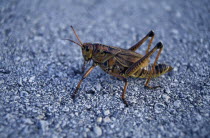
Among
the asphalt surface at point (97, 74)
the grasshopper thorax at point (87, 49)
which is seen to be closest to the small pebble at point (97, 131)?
the asphalt surface at point (97, 74)

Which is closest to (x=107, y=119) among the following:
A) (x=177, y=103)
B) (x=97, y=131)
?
(x=97, y=131)

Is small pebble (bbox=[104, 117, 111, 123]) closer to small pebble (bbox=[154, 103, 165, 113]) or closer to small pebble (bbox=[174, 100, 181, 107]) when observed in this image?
small pebble (bbox=[154, 103, 165, 113])

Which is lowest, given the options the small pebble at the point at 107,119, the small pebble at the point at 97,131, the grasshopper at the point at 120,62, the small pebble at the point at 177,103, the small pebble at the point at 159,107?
the small pebble at the point at 97,131

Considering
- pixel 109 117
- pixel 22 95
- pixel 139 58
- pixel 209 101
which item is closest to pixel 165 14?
pixel 139 58

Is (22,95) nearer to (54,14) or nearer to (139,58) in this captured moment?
(139,58)

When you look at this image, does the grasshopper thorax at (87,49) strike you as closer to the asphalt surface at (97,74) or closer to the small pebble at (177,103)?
the asphalt surface at (97,74)

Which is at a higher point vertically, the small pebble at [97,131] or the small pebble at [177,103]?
the small pebble at [177,103]

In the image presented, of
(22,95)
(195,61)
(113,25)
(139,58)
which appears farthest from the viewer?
(113,25)

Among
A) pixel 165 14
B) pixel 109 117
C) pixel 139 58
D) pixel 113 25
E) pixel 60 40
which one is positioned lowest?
pixel 109 117

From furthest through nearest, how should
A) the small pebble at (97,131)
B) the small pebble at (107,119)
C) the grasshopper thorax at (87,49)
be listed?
1. the grasshopper thorax at (87,49)
2. the small pebble at (107,119)
3. the small pebble at (97,131)
